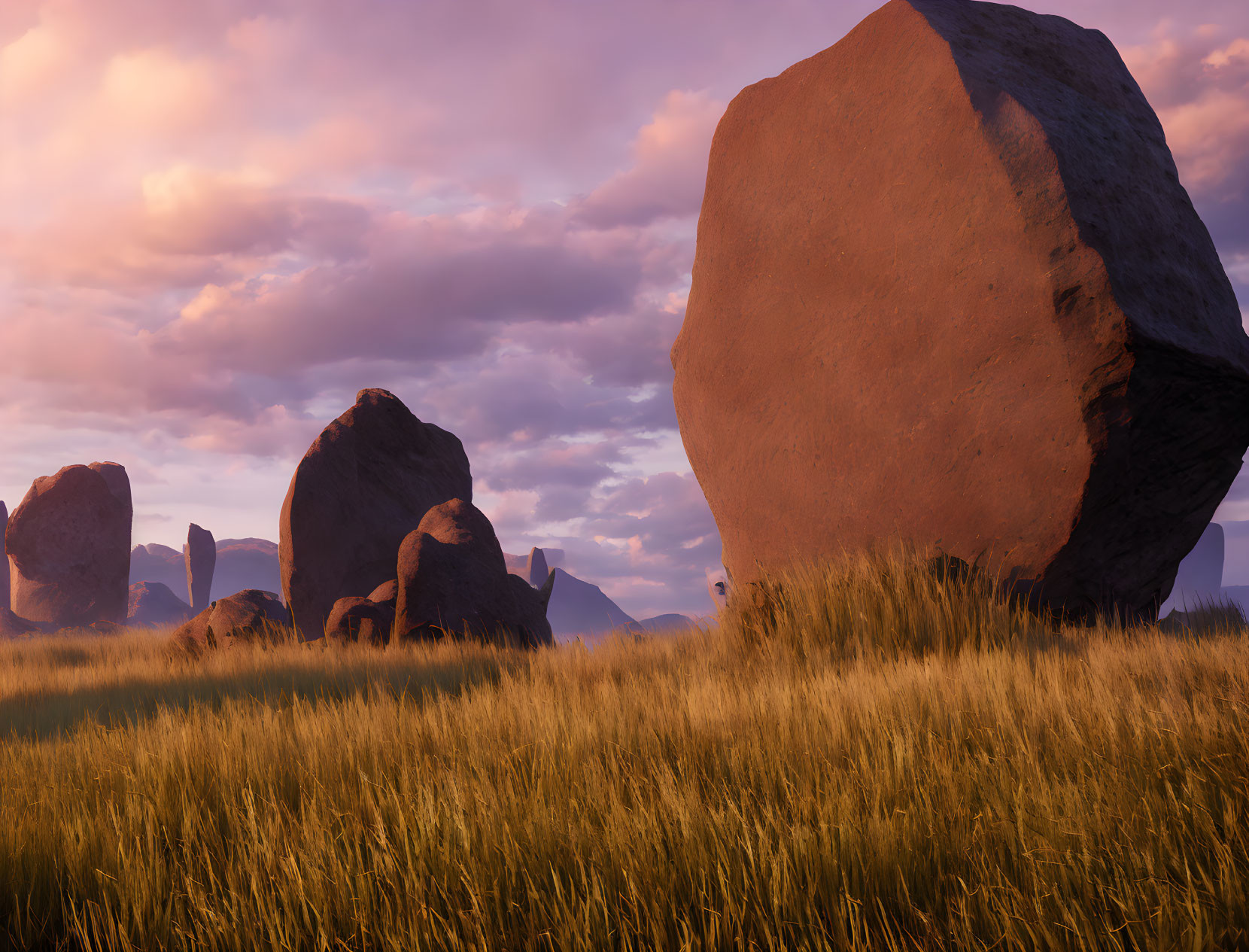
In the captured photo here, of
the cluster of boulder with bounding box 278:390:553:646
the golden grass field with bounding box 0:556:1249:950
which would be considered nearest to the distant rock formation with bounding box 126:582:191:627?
the cluster of boulder with bounding box 278:390:553:646

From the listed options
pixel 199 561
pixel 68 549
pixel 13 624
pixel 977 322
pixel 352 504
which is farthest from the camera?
pixel 199 561

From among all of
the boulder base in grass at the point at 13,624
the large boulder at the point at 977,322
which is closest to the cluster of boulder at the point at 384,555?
the large boulder at the point at 977,322

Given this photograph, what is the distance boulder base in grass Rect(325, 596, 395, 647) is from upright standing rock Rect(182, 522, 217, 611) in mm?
66839

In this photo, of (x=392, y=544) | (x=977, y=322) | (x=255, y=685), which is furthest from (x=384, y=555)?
(x=977, y=322)

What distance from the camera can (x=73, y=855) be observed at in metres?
2.02

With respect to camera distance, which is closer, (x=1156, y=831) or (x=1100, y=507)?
(x=1156, y=831)

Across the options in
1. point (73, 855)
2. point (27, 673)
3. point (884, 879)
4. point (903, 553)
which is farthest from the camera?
point (27, 673)

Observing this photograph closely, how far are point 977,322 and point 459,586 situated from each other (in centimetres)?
499

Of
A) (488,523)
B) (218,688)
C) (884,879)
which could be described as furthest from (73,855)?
→ (488,523)

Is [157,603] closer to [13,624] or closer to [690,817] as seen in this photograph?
[13,624]

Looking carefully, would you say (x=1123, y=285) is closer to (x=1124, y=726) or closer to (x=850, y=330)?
(x=850, y=330)

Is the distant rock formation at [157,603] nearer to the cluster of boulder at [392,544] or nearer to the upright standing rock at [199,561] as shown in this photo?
the upright standing rock at [199,561]

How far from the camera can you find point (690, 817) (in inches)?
67.4

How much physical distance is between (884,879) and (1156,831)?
1.84ft
